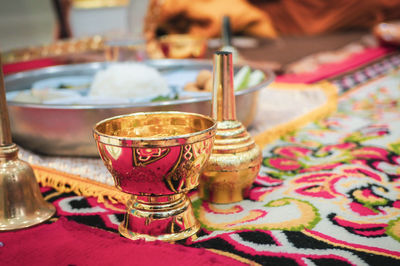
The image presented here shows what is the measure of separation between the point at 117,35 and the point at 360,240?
1650mm

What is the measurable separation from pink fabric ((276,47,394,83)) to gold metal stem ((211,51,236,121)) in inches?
32.7

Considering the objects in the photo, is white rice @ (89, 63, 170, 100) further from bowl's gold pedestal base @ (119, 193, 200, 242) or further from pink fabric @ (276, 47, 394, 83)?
pink fabric @ (276, 47, 394, 83)

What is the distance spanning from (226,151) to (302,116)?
1.60 ft

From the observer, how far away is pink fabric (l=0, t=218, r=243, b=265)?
16.1 inches

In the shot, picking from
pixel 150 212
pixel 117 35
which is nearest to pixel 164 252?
pixel 150 212

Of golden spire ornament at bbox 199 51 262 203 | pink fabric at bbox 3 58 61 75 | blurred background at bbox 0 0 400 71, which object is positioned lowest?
golden spire ornament at bbox 199 51 262 203

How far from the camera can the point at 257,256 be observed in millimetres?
435

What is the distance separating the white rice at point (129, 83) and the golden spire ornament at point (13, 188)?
301 millimetres

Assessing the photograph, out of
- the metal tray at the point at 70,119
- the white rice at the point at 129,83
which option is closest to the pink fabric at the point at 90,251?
the metal tray at the point at 70,119

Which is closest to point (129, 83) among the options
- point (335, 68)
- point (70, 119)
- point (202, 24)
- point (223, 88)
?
point (70, 119)

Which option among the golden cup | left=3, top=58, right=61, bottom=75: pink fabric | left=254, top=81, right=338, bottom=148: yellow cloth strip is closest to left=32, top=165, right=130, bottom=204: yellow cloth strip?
the golden cup

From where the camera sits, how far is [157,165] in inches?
16.7

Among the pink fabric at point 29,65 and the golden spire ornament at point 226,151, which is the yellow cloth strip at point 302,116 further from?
the pink fabric at point 29,65

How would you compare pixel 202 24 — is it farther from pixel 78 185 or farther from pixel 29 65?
pixel 78 185
